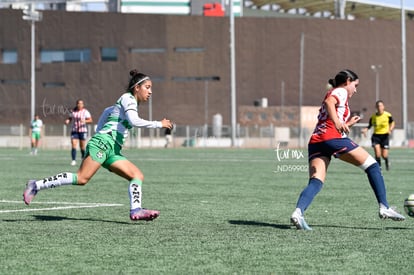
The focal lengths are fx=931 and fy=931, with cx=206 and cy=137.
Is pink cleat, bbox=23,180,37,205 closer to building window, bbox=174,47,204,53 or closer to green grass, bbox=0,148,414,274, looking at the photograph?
green grass, bbox=0,148,414,274

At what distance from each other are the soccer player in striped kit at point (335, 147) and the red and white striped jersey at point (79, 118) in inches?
773

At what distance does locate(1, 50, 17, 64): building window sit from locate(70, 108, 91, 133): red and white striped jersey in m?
60.9

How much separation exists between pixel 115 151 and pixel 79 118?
62.3ft

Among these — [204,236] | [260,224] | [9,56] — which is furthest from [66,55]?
[204,236]

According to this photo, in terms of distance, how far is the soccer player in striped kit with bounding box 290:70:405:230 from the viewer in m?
10.2

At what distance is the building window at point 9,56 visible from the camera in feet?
292

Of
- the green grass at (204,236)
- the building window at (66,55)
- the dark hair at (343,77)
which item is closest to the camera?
the green grass at (204,236)

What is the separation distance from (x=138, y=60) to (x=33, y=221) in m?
77.9

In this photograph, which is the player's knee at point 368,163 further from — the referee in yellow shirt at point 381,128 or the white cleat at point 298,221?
the referee in yellow shirt at point 381,128

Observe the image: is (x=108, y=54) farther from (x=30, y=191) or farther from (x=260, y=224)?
(x=260, y=224)

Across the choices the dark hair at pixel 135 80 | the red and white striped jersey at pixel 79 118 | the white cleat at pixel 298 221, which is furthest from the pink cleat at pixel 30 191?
the red and white striped jersey at pixel 79 118

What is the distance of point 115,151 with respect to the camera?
10805 mm

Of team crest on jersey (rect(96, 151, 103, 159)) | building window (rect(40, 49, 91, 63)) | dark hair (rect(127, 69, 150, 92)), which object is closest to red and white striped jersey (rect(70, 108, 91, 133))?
dark hair (rect(127, 69, 150, 92))

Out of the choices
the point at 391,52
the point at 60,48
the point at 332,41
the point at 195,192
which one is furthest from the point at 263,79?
the point at 195,192
